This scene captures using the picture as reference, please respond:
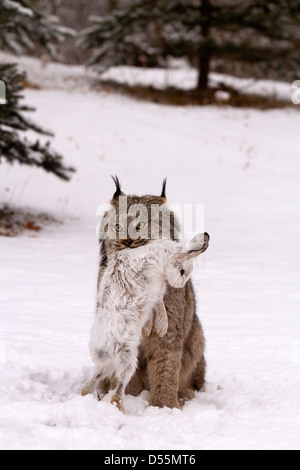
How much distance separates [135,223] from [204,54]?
16.0 metres

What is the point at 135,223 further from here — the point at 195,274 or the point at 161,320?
the point at 195,274

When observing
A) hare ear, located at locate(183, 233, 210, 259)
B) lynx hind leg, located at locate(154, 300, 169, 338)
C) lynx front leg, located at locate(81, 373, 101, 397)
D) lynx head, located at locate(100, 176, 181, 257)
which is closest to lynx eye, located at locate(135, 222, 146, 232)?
lynx head, located at locate(100, 176, 181, 257)

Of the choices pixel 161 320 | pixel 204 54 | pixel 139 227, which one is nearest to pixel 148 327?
pixel 161 320

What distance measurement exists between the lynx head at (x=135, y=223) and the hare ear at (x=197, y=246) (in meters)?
0.29

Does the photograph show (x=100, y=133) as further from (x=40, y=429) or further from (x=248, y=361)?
(x=40, y=429)

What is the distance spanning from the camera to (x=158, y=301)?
150 inches

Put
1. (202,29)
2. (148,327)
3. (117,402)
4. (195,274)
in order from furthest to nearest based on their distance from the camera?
1. (202,29)
2. (195,274)
3. (148,327)
4. (117,402)

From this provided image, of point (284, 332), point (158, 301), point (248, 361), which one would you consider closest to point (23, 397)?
point (158, 301)

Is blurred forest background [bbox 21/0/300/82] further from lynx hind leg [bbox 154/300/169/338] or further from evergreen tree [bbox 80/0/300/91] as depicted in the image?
lynx hind leg [bbox 154/300/169/338]

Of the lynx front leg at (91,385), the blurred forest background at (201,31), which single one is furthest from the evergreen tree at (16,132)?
the blurred forest background at (201,31)

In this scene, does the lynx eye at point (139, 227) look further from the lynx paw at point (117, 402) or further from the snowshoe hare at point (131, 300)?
the lynx paw at point (117, 402)

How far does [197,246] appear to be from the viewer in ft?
11.8
